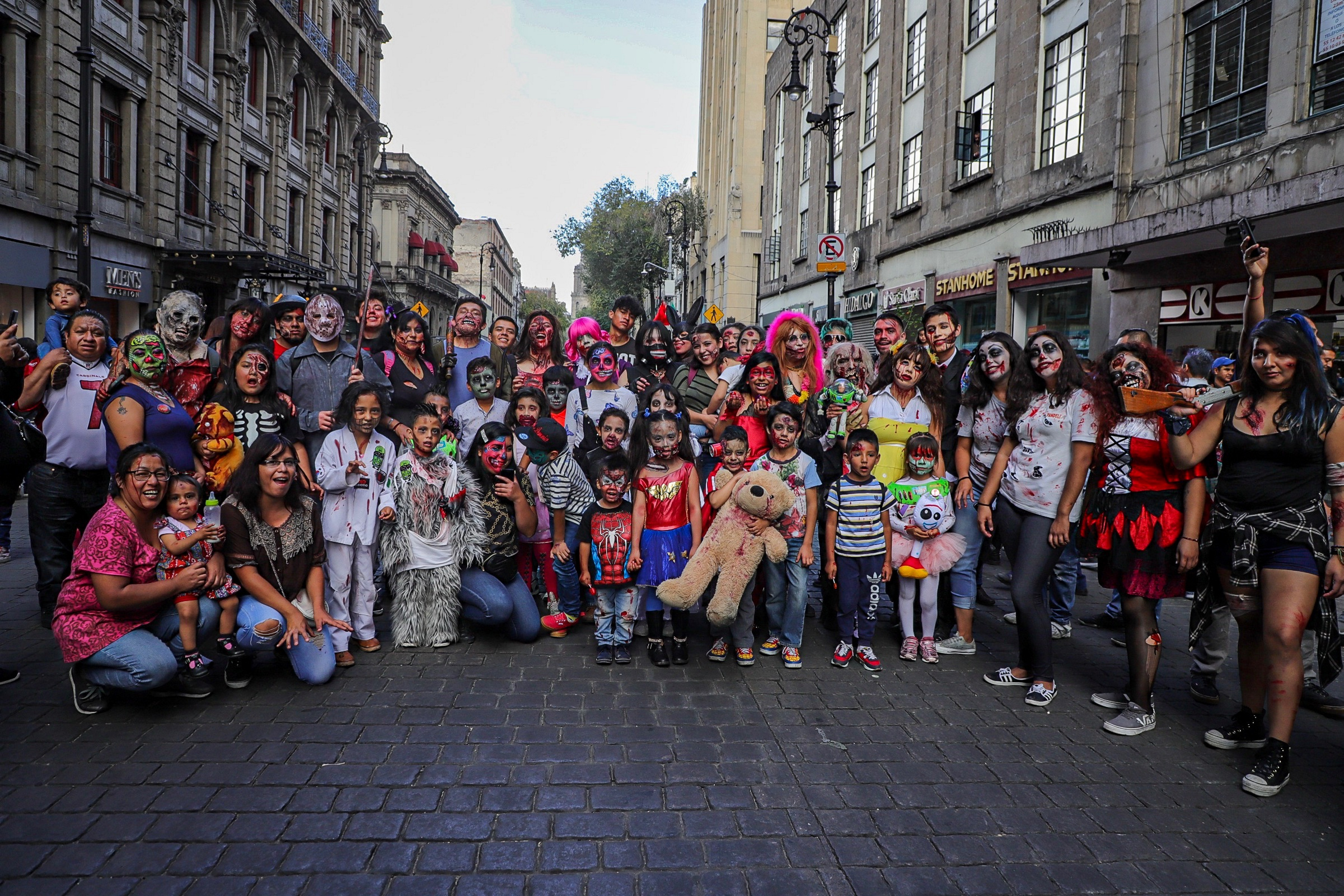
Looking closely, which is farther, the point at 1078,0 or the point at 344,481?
the point at 1078,0

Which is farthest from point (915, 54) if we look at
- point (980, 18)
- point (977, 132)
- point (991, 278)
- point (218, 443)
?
point (218, 443)

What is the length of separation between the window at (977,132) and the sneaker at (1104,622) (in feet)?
43.5

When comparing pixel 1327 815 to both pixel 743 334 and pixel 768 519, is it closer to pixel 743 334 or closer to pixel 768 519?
pixel 768 519

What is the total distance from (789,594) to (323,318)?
394 cm

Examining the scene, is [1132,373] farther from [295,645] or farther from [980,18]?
[980,18]

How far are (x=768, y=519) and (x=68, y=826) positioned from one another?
3.74m

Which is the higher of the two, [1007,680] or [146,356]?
[146,356]

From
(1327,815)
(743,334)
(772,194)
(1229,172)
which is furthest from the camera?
(772,194)

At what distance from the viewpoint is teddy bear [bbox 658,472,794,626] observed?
5.15 meters

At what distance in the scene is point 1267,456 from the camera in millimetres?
4012

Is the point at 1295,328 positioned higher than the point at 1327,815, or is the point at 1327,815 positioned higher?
the point at 1295,328

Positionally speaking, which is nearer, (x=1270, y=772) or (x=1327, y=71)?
(x=1270, y=772)

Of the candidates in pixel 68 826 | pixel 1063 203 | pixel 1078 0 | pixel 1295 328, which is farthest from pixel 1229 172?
pixel 68 826

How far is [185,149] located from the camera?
23.6 meters
